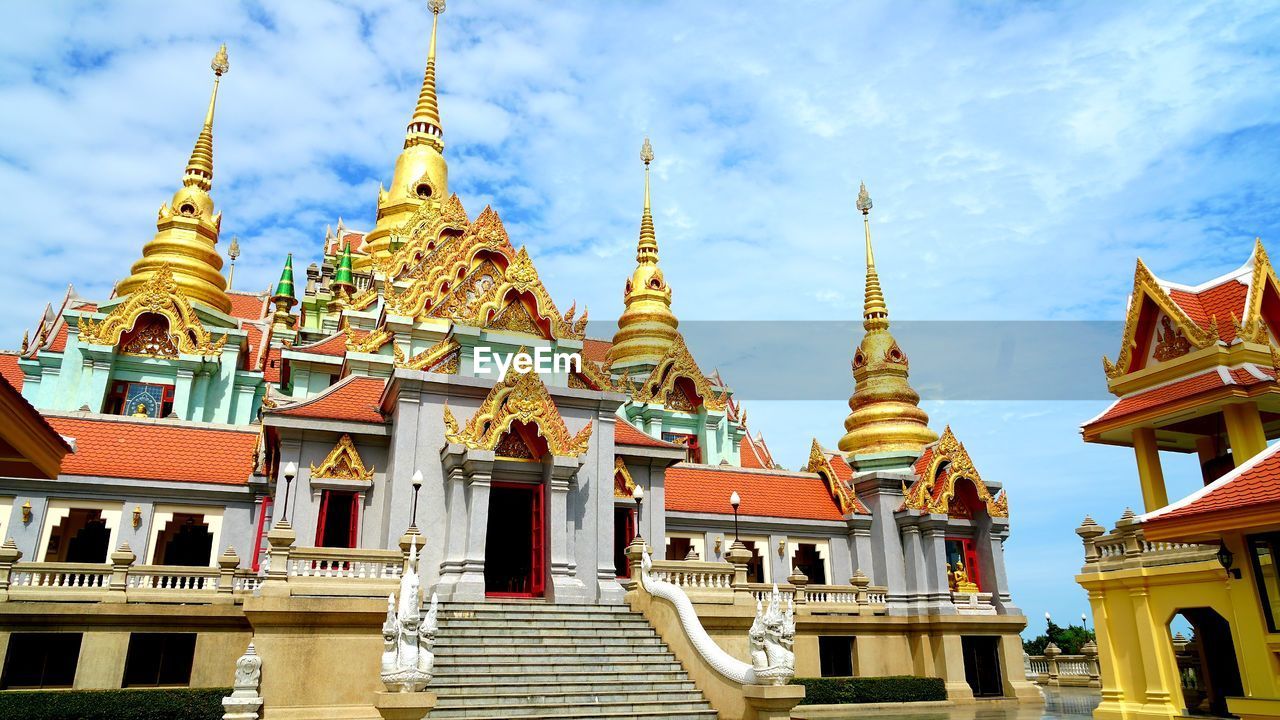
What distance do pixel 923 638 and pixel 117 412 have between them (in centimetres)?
2273

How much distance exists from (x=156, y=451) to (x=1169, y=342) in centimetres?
2086

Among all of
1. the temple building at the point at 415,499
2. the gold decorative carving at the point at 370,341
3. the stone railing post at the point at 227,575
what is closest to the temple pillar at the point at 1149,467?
the temple building at the point at 415,499

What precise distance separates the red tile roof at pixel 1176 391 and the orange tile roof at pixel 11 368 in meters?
27.9

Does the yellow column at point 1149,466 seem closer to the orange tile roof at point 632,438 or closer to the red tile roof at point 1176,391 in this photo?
the red tile roof at point 1176,391

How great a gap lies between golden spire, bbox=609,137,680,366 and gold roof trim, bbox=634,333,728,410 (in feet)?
3.48

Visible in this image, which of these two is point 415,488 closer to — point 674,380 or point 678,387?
point 674,380

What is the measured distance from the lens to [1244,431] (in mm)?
14094

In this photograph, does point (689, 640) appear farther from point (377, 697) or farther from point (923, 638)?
point (923, 638)

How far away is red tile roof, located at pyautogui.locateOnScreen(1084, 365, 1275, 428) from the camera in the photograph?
14.1m

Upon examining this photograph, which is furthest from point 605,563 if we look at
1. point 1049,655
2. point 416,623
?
point 1049,655

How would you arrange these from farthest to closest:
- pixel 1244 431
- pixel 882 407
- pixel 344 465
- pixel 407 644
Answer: pixel 882 407 → pixel 344 465 → pixel 1244 431 → pixel 407 644

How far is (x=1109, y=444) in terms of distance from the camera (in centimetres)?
1664

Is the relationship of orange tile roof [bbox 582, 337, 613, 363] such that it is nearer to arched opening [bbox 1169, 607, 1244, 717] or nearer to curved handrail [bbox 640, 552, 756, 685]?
curved handrail [bbox 640, 552, 756, 685]

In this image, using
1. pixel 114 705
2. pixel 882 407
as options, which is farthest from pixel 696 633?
pixel 882 407
